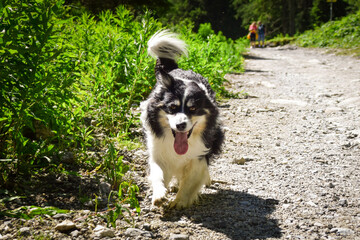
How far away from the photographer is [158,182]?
2.96 meters

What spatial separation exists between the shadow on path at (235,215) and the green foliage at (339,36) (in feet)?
46.5

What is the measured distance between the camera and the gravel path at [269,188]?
7.79 ft

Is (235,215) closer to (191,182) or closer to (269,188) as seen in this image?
(191,182)

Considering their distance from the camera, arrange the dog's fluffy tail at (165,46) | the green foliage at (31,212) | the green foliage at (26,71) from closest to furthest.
Result: the green foliage at (31,212)
the green foliage at (26,71)
the dog's fluffy tail at (165,46)

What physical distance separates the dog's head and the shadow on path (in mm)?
487

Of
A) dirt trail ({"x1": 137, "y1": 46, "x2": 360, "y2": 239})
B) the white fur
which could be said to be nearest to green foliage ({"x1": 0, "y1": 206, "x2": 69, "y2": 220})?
dirt trail ({"x1": 137, "y1": 46, "x2": 360, "y2": 239})

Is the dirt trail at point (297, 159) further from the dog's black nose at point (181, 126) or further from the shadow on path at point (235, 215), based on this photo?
the dog's black nose at point (181, 126)

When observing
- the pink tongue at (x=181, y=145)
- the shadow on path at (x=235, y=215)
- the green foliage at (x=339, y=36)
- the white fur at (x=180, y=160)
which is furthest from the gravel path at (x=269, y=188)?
the green foliage at (x=339, y=36)

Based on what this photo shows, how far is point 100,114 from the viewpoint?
4.16m

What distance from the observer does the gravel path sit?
2.37m

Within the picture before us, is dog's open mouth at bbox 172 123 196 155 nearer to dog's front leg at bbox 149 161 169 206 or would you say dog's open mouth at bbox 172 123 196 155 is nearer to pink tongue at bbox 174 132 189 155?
pink tongue at bbox 174 132 189 155

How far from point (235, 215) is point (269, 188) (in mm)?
665

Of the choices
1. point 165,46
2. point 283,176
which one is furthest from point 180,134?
point 165,46

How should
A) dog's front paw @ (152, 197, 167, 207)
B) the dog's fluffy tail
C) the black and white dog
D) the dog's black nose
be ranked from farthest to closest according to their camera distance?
the dog's fluffy tail
the black and white dog
the dog's black nose
dog's front paw @ (152, 197, 167, 207)
